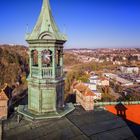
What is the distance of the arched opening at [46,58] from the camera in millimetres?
15332

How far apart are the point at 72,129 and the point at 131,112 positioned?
9319 mm

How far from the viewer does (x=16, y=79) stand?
10362cm

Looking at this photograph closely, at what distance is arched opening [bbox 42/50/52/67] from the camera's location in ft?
50.3

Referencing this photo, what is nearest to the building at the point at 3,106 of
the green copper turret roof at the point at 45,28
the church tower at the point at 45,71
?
the church tower at the point at 45,71

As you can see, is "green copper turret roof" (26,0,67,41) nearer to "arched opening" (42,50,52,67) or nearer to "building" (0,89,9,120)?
"arched opening" (42,50,52,67)

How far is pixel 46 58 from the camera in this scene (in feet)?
54.4

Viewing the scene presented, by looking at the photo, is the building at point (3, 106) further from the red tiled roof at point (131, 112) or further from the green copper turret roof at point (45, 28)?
the red tiled roof at point (131, 112)

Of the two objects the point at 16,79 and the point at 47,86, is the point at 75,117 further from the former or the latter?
the point at 16,79

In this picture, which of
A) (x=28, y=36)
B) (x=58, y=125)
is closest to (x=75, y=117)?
(x=58, y=125)

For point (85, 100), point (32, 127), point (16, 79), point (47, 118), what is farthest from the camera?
point (16, 79)

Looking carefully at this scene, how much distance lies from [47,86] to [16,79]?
92.1m

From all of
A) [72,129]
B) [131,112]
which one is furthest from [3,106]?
[131,112]

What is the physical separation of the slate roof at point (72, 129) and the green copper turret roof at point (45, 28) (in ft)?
16.8

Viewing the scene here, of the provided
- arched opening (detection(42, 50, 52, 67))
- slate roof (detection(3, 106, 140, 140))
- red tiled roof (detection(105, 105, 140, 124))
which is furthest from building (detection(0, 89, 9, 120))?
red tiled roof (detection(105, 105, 140, 124))
